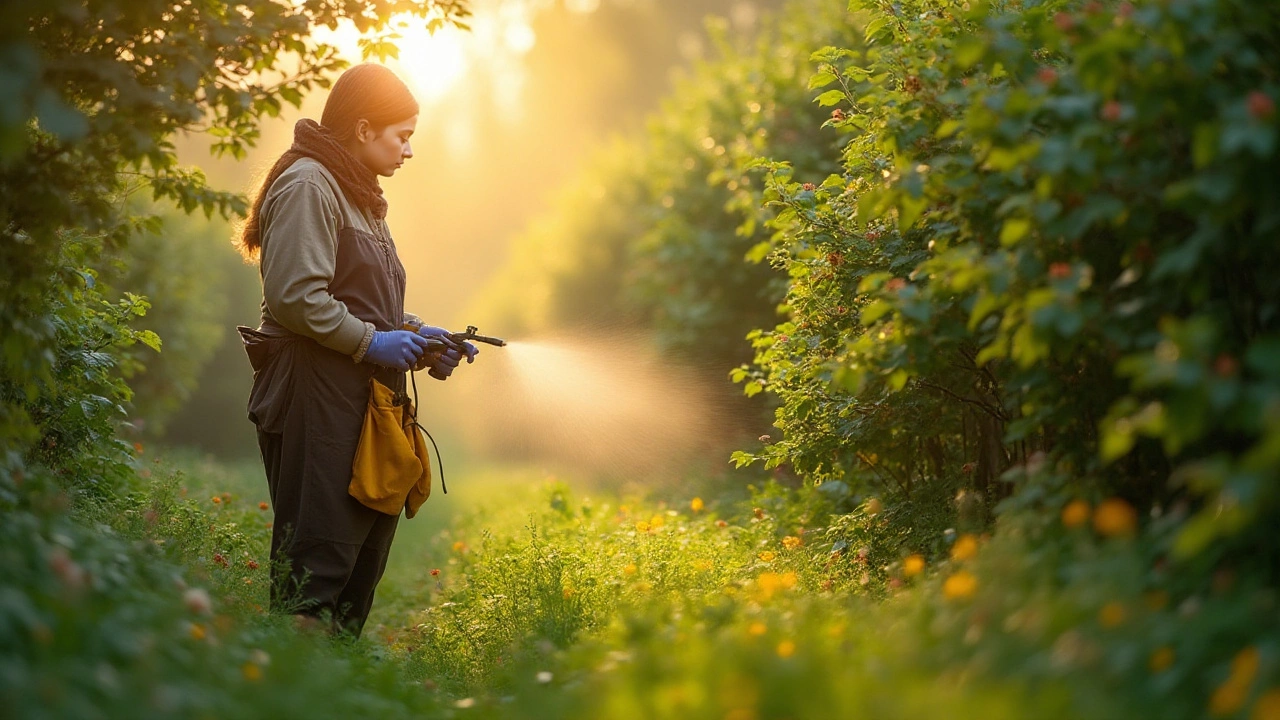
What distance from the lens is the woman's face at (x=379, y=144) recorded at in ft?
15.4

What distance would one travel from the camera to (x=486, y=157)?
163 feet

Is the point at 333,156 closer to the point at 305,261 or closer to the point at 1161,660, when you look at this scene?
the point at 305,261

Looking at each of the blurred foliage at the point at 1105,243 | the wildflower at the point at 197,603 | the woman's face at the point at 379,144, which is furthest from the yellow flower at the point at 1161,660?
the woman's face at the point at 379,144

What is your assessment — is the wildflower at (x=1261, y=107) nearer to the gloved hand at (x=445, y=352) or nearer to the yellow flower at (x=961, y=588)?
the yellow flower at (x=961, y=588)

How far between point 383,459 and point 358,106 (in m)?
1.50

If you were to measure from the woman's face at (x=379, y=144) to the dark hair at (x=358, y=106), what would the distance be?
0.9 inches

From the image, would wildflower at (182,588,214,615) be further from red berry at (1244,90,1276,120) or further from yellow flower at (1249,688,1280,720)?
red berry at (1244,90,1276,120)

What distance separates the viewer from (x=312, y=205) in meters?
4.38

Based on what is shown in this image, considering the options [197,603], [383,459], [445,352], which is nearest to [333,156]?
[445,352]

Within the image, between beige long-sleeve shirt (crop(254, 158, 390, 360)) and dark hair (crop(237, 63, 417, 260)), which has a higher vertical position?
dark hair (crop(237, 63, 417, 260))

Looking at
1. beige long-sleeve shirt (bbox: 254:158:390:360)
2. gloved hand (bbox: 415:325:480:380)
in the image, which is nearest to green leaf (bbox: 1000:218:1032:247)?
gloved hand (bbox: 415:325:480:380)

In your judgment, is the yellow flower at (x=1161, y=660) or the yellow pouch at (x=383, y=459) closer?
the yellow flower at (x=1161, y=660)

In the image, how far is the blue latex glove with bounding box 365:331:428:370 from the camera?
447cm

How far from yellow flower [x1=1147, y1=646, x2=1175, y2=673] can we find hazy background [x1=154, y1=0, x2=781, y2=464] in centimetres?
352
